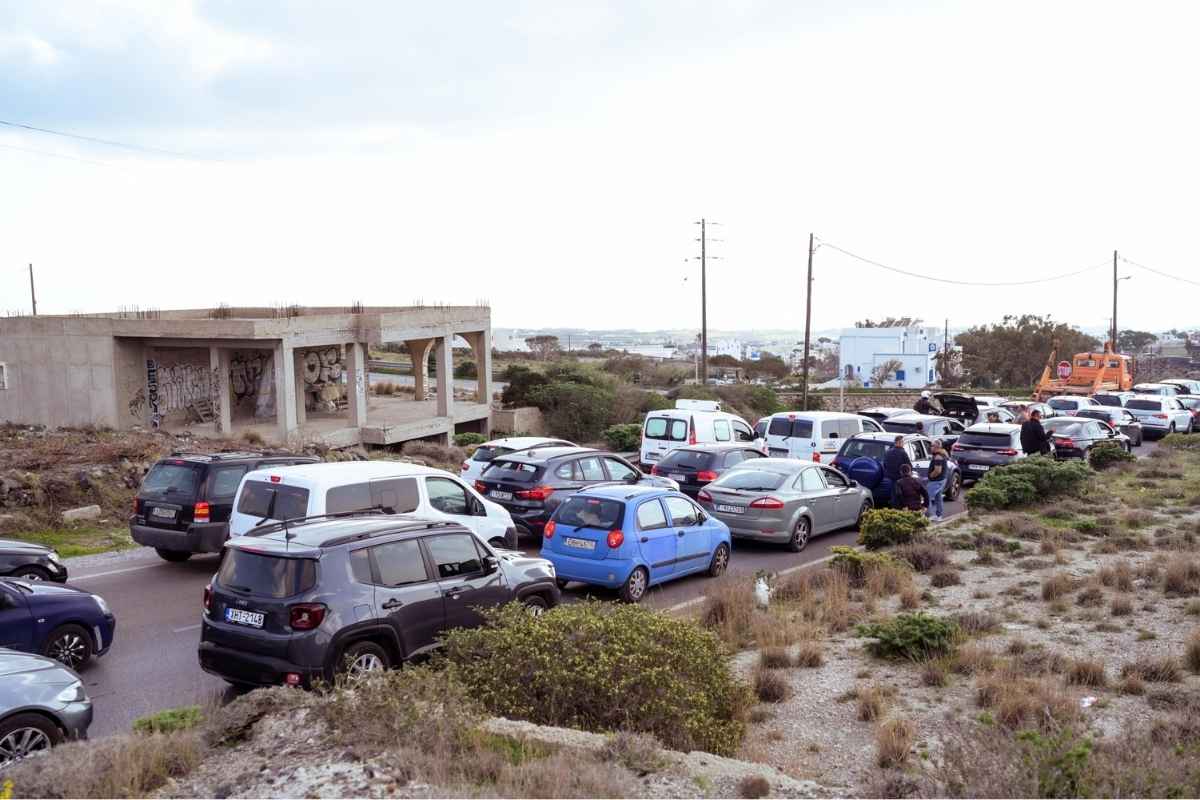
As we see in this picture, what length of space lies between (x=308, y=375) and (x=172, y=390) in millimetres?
5440

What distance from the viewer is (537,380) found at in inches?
1622

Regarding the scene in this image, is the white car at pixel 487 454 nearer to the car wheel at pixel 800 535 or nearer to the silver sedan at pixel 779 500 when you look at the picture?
the silver sedan at pixel 779 500

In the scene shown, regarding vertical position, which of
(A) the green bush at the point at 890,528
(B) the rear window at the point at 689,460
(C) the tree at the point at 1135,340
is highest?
(C) the tree at the point at 1135,340

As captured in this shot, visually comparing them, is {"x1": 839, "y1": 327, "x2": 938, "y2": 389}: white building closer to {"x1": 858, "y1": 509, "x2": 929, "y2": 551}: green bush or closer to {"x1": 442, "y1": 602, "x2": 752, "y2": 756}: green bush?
{"x1": 858, "y1": 509, "x2": 929, "y2": 551}: green bush

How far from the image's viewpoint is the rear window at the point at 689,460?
60.3 ft

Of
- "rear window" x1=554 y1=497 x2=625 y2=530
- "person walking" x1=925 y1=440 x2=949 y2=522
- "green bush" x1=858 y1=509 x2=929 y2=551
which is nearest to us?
"rear window" x1=554 y1=497 x2=625 y2=530

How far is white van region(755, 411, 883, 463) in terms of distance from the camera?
21.2 metres

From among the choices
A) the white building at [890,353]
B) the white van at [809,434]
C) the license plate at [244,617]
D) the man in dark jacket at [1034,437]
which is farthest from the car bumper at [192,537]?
the white building at [890,353]

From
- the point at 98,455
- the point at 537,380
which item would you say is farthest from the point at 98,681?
the point at 537,380

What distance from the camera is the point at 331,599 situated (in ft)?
25.9

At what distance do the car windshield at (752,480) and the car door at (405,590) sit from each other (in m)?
8.23

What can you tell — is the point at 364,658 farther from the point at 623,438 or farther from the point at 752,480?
the point at 623,438

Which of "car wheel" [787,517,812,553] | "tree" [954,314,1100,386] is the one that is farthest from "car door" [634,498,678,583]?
"tree" [954,314,1100,386]

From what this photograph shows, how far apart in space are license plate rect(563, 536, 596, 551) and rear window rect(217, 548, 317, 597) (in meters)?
4.74
